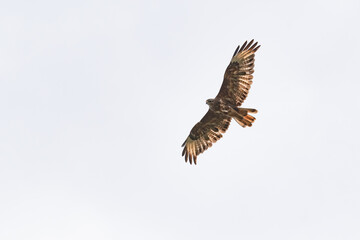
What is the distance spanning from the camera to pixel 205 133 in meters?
28.9

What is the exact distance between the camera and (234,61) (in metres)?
27.1

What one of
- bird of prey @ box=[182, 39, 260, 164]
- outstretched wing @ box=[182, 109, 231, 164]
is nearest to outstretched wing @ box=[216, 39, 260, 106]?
bird of prey @ box=[182, 39, 260, 164]

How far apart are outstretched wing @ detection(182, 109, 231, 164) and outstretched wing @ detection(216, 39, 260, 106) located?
1312 mm

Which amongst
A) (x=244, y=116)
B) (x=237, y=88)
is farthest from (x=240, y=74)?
(x=244, y=116)

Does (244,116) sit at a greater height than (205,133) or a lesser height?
lesser

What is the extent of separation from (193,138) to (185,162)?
3.48ft

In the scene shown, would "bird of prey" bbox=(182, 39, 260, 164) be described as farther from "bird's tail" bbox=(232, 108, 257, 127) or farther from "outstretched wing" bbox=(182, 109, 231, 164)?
"outstretched wing" bbox=(182, 109, 231, 164)

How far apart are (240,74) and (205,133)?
3.32 m

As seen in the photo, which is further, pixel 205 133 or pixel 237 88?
pixel 205 133

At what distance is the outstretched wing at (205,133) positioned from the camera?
28.3 metres

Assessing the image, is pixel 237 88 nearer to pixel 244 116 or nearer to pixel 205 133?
pixel 244 116

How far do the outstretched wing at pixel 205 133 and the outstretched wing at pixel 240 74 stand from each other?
51.6 inches

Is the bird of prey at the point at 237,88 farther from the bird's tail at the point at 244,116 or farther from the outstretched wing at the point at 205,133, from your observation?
the outstretched wing at the point at 205,133

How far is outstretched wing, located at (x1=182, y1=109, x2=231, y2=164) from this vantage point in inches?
1115
